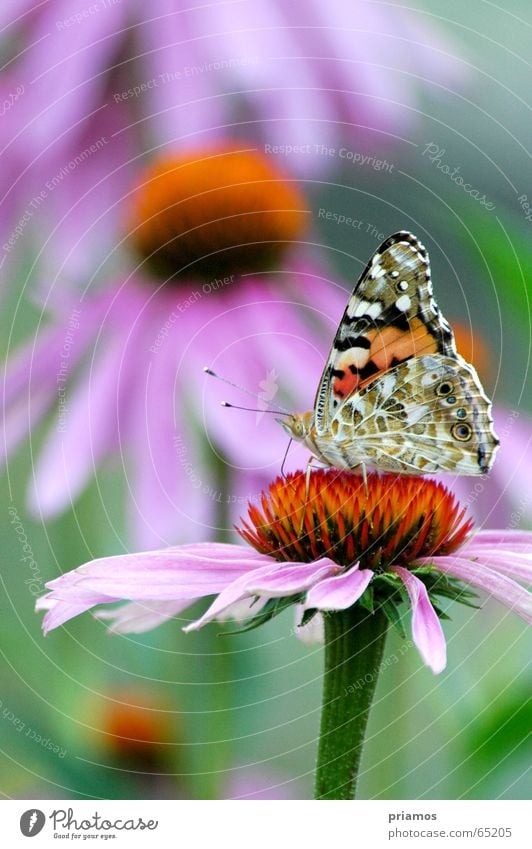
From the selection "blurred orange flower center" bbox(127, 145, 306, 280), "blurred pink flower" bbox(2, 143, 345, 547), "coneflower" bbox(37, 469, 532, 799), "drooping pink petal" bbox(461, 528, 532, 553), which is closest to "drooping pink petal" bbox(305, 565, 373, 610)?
"coneflower" bbox(37, 469, 532, 799)

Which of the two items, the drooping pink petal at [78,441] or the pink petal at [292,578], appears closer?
the pink petal at [292,578]

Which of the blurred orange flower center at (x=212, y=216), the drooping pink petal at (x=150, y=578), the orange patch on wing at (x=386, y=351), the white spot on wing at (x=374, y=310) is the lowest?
the drooping pink petal at (x=150, y=578)

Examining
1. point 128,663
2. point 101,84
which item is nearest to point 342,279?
point 101,84

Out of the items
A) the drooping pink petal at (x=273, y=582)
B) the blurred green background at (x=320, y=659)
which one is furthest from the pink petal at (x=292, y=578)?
the blurred green background at (x=320, y=659)

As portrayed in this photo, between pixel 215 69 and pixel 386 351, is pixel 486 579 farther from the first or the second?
pixel 215 69

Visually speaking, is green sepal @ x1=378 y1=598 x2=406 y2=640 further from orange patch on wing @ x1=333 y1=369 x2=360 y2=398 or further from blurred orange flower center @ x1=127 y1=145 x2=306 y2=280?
Result: blurred orange flower center @ x1=127 y1=145 x2=306 y2=280

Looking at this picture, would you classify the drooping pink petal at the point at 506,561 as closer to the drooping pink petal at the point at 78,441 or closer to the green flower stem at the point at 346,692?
the green flower stem at the point at 346,692
